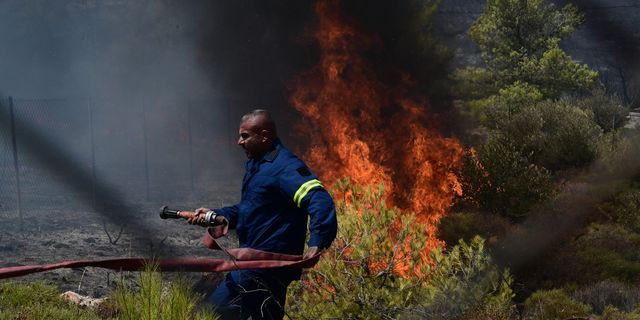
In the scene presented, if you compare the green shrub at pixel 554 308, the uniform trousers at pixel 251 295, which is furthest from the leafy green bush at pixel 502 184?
the uniform trousers at pixel 251 295

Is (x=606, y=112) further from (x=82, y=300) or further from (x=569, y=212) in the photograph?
(x=82, y=300)

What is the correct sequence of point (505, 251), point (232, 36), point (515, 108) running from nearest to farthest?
point (505, 251) → point (515, 108) → point (232, 36)

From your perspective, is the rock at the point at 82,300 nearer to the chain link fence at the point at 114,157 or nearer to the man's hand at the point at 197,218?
the man's hand at the point at 197,218

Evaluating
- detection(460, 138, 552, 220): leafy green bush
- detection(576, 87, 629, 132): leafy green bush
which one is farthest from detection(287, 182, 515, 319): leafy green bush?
detection(576, 87, 629, 132): leafy green bush

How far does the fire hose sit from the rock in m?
3.95

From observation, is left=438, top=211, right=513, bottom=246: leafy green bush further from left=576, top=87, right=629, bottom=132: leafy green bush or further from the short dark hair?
left=576, top=87, right=629, bottom=132: leafy green bush

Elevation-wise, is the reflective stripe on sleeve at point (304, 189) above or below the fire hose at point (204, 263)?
above

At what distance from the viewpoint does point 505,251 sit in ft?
40.0

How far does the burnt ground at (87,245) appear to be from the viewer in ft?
33.4

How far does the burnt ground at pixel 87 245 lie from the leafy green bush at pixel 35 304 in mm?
808

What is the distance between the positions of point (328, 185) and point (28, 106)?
18.3 meters

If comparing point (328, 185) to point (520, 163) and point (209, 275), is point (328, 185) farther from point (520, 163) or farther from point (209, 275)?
point (209, 275)

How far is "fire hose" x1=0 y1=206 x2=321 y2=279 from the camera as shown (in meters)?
4.43

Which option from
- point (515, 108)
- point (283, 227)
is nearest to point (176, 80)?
point (515, 108)
